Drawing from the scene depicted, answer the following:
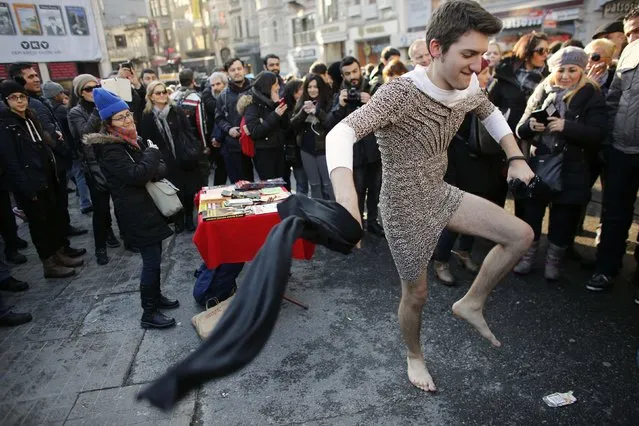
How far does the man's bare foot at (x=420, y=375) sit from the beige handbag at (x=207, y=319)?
1536mm

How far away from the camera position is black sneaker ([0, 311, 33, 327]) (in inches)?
153

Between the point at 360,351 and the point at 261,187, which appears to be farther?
the point at 261,187

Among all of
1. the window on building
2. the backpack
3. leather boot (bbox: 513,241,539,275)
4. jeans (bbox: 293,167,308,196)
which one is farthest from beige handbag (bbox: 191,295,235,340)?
the window on building

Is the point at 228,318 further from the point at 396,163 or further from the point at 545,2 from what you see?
the point at 545,2

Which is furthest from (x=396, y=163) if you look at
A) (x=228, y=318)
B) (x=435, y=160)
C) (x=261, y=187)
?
(x=261, y=187)

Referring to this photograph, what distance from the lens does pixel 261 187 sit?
437 centimetres

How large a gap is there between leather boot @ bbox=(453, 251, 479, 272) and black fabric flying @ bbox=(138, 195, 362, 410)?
322cm

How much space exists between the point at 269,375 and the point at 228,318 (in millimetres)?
1851

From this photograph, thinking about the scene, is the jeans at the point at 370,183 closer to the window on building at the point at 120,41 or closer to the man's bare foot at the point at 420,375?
the man's bare foot at the point at 420,375

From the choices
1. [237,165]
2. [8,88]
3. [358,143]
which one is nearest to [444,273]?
[358,143]

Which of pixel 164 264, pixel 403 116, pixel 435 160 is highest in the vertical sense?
pixel 403 116

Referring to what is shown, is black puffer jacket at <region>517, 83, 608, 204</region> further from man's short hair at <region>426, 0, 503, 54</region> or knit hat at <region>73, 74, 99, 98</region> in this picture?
knit hat at <region>73, 74, 99, 98</region>

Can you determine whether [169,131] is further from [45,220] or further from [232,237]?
[232,237]

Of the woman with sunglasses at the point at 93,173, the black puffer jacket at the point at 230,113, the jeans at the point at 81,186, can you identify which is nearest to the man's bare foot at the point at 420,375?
the woman with sunglasses at the point at 93,173
